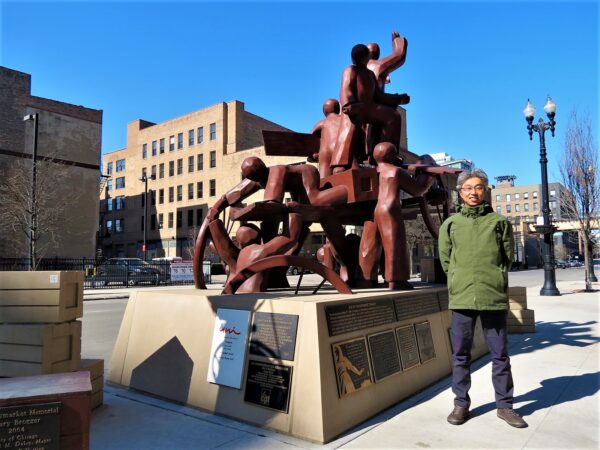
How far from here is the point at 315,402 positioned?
382 centimetres

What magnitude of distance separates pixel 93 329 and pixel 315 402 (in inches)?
347

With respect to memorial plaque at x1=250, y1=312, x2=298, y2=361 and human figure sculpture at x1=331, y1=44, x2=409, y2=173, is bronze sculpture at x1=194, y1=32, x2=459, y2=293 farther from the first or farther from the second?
memorial plaque at x1=250, y1=312, x2=298, y2=361

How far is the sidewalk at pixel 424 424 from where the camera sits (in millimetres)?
3738

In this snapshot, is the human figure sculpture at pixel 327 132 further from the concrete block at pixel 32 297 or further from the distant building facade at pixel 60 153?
the distant building facade at pixel 60 153

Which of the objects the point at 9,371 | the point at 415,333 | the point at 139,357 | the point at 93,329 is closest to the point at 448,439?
the point at 415,333

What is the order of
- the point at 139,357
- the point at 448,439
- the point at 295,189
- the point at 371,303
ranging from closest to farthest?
the point at 448,439
the point at 371,303
the point at 139,357
the point at 295,189

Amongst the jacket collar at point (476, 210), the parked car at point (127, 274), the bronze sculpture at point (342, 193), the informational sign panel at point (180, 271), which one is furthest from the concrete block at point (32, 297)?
the informational sign panel at point (180, 271)

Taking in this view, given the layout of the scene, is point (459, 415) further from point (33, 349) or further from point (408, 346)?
point (33, 349)

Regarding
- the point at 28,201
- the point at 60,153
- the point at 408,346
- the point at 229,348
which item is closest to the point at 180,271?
the point at 28,201

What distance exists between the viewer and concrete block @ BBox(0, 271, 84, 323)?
4.21 meters

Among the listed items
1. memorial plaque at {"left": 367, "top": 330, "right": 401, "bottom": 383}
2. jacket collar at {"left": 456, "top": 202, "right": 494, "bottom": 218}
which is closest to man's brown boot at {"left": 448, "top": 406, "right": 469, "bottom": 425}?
memorial plaque at {"left": 367, "top": 330, "right": 401, "bottom": 383}

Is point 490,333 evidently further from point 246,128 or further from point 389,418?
point 246,128

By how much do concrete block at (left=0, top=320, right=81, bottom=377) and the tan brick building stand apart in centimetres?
3880

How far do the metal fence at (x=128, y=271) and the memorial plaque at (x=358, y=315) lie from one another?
2325 cm
